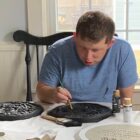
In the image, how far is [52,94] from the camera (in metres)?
1.67

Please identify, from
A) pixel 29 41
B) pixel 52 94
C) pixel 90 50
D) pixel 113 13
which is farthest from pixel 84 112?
pixel 113 13

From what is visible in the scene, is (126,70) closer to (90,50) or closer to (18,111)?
(90,50)

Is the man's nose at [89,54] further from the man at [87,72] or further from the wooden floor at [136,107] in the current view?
the wooden floor at [136,107]

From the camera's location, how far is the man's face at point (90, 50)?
1671mm

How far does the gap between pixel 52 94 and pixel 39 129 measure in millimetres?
358

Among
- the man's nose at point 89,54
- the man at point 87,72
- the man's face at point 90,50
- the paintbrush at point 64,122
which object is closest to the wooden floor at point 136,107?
the man at point 87,72

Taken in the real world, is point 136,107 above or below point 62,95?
below

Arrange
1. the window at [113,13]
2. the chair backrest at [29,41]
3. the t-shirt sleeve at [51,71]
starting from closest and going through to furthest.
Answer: the t-shirt sleeve at [51,71], the chair backrest at [29,41], the window at [113,13]

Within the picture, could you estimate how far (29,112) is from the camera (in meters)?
1.51

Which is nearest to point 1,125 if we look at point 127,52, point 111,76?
point 111,76

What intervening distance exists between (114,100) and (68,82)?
0.41 meters

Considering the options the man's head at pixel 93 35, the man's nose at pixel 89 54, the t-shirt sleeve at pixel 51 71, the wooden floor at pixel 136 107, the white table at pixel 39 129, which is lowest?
the wooden floor at pixel 136 107

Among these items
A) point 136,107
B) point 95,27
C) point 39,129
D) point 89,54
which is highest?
point 95,27

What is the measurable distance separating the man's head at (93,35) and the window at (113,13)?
3.11 feet
